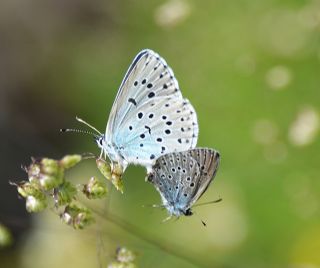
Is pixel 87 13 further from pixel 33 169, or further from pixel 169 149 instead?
pixel 33 169

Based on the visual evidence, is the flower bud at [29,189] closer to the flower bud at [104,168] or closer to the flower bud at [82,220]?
the flower bud at [82,220]

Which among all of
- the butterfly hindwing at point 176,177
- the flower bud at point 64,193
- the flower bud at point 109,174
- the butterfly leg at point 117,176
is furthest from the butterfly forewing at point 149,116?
the flower bud at point 64,193

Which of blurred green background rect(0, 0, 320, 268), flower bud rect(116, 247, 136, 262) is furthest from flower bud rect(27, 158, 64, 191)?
blurred green background rect(0, 0, 320, 268)

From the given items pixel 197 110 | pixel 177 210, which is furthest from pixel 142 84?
pixel 197 110

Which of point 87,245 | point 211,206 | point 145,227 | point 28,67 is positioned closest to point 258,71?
point 211,206

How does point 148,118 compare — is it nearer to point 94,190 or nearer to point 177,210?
point 177,210

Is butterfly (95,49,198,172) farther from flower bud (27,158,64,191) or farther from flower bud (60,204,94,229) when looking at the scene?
flower bud (27,158,64,191)
